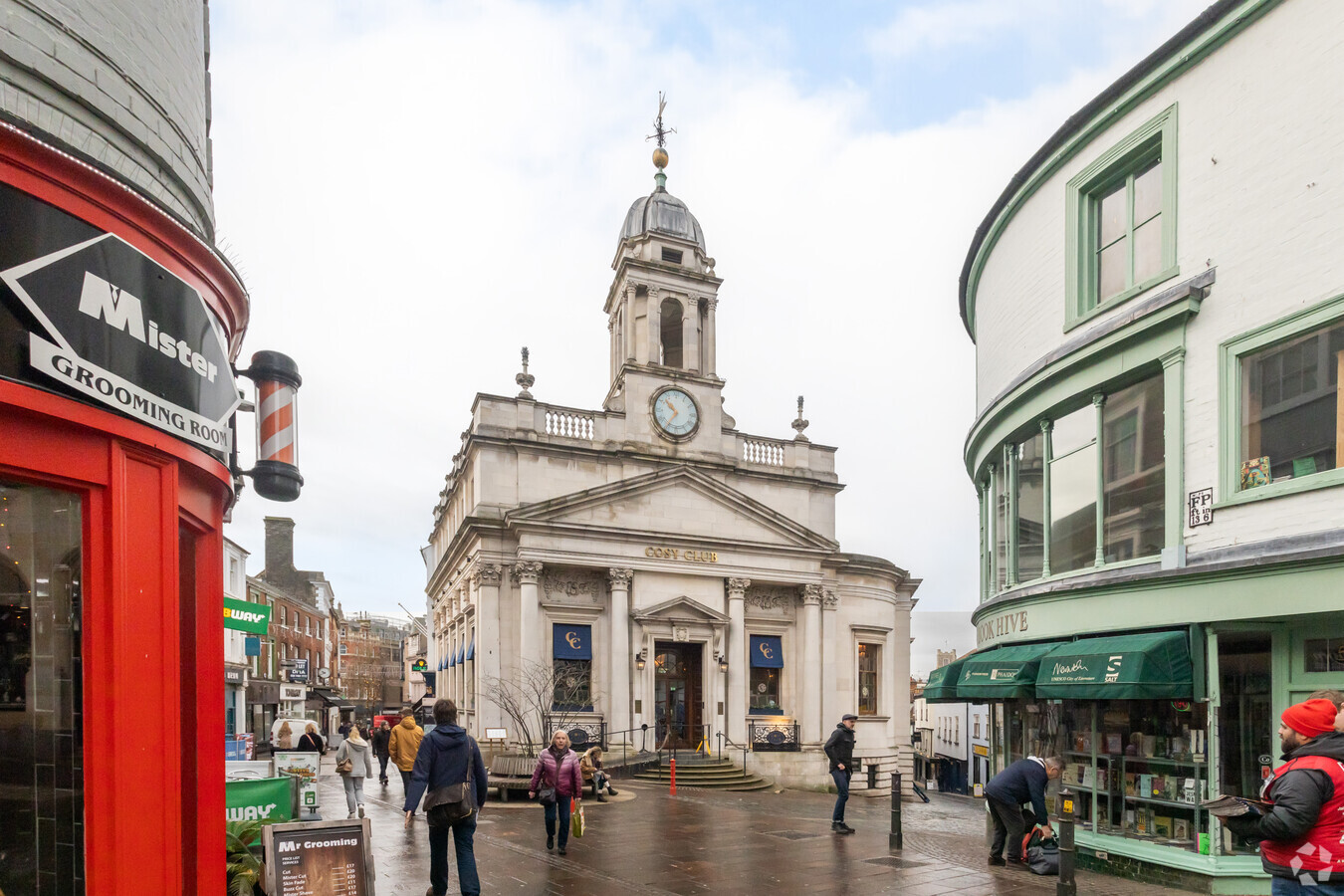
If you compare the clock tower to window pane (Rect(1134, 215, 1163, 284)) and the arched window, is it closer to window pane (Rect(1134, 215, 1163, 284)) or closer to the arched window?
the arched window

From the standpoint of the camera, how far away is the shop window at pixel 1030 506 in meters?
13.6

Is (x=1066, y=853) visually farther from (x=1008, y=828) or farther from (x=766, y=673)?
(x=766, y=673)

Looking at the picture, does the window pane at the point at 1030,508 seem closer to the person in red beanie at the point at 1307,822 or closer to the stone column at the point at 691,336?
the person in red beanie at the point at 1307,822

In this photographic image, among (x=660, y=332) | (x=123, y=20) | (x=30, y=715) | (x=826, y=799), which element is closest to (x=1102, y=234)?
(x=123, y=20)

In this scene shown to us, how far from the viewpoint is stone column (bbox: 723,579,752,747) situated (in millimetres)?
29844

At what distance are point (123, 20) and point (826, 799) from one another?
888 inches

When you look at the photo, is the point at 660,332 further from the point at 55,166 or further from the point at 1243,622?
the point at 55,166

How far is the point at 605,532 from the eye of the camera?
2922 centimetres

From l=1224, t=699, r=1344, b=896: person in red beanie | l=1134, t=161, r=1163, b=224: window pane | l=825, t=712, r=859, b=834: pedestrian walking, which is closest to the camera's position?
l=1224, t=699, r=1344, b=896: person in red beanie

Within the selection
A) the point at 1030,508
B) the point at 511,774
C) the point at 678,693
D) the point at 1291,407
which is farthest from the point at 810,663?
the point at 1291,407

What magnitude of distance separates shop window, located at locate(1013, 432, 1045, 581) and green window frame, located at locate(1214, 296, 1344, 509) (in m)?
3.50

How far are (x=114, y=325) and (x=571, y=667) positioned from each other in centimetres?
2473

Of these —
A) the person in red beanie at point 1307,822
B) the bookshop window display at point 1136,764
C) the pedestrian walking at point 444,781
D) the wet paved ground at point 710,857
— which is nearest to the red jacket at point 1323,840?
the person in red beanie at point 1307,822

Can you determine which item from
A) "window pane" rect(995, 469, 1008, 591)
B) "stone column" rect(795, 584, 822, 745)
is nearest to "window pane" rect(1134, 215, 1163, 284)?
"window pane" rect(995, 469, 1008, 591)
